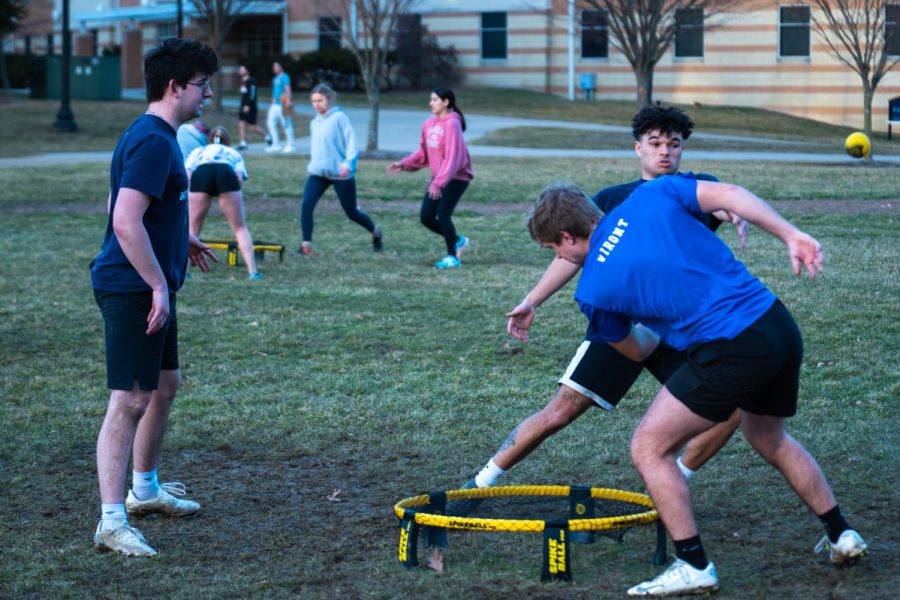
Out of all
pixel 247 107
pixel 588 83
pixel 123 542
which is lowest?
pixel 123 542

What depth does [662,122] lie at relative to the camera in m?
5.30

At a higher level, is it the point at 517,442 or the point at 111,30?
the point at 111,30

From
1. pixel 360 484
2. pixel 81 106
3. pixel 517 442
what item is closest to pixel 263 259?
pixel 360 484

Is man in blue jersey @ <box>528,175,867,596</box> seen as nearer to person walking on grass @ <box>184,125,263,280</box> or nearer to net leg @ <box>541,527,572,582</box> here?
net leg @ <box>541,527,572,582</box>

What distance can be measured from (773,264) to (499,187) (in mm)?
8537

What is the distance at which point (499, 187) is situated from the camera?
68.5ft

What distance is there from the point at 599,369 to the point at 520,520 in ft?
2.39

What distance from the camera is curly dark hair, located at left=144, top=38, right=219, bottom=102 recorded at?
16.3 feet

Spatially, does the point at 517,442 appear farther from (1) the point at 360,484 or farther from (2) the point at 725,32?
(2) the point at 725,32

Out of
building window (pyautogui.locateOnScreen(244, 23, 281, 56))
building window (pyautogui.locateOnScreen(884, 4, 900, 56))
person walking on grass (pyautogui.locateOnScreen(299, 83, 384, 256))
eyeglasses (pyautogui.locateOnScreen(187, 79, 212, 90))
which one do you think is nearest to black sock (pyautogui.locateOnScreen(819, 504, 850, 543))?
eyeglasses (pyautogui.locateOnScreen(187, 79, 212, 90))

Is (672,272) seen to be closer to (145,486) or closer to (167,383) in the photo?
(167,383)

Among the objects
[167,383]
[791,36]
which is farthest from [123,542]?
[791,36]

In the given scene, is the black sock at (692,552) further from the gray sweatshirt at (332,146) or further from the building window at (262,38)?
the building window at (262,38)

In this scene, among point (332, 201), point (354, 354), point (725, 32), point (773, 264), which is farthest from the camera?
point (725, 32)
